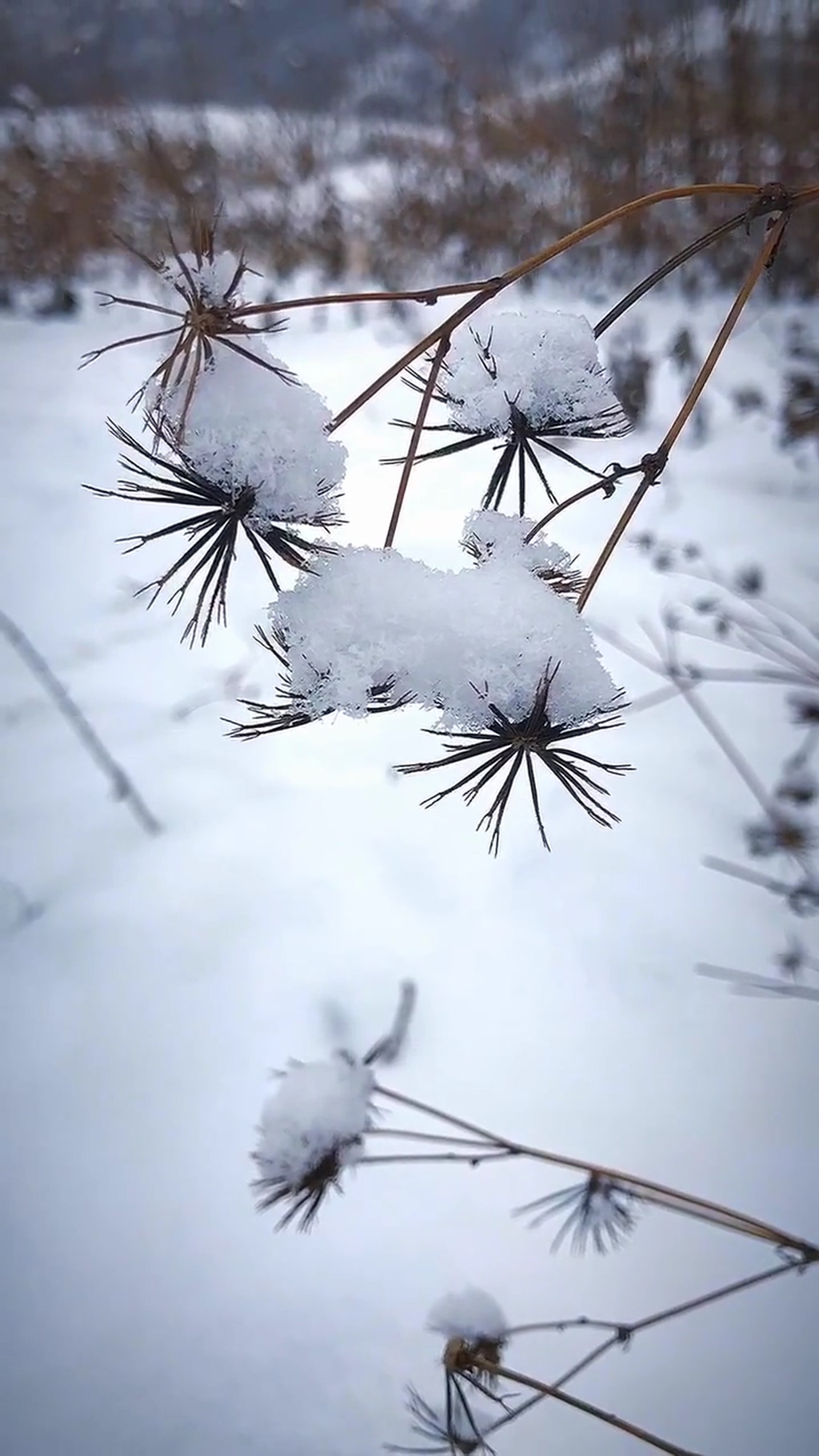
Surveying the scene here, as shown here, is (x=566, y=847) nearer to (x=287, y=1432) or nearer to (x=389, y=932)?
(x=389, y=932)

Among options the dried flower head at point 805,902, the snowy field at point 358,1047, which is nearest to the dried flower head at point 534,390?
the snowy field at point 358,1047

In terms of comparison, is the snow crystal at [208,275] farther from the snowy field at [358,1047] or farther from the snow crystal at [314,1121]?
the snowy field at [358,1047]

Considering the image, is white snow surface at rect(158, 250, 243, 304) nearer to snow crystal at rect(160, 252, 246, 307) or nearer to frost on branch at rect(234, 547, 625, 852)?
snow crystal at rect(160, 252, 246, 307)

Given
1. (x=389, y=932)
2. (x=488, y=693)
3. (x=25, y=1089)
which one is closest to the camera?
(x=488, y=693)

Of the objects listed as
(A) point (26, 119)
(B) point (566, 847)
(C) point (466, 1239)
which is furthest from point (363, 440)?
(A) point (26, 119)

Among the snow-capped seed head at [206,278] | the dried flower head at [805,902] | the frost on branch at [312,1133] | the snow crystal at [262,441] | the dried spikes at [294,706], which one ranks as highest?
the snow-capped seed head at [206,278]

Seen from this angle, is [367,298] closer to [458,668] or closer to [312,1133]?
[458,668]
